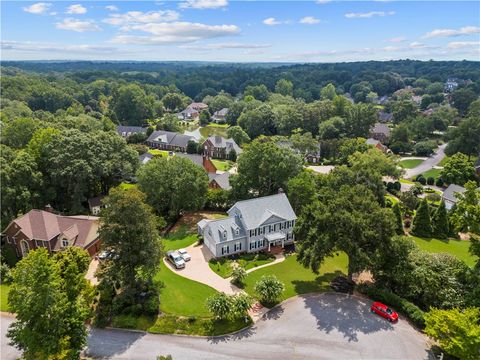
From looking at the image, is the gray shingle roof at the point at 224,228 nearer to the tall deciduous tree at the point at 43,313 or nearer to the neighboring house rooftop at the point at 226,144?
the tall deciduous tree at the point at 43,313

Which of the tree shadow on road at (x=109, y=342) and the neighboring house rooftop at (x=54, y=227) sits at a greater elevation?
the neighboring house rooftop at (x=54, y=227)

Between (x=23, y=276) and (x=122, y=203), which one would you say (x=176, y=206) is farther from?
(x=23, y=276)

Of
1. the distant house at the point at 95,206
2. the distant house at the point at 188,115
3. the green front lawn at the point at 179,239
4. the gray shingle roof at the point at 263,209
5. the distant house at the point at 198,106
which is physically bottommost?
the green front lawn at the point at 179,239

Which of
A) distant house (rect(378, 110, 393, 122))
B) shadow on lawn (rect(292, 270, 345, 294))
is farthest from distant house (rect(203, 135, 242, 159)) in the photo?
distant house (rect(378, 110, 393, 122))

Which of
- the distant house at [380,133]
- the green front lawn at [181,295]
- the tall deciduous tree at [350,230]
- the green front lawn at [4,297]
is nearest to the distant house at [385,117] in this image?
the distant house at [380,133]

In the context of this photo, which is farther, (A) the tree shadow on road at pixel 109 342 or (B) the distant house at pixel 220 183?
(B) the distant house at pixel 220 183

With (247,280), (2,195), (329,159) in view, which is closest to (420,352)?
(247,280)

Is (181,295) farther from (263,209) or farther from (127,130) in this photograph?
(127,130)
